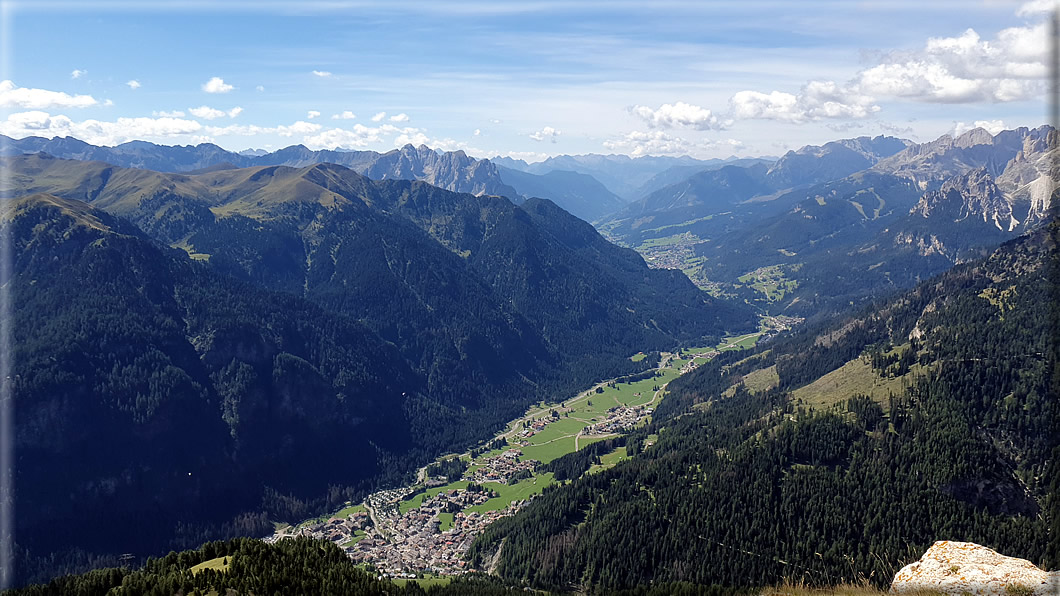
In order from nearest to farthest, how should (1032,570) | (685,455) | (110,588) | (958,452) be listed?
1. (1032,570)
2. (110,588)
3. (958,452)
4. (685,455)

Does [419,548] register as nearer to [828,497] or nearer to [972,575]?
[828,497]

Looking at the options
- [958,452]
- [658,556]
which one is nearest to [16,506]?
[658,556]

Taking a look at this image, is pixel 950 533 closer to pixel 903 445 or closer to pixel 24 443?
pixel 903 445

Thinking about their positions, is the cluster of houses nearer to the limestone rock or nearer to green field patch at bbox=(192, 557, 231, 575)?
green field patch at bbox=(192, 557, 231, 575)

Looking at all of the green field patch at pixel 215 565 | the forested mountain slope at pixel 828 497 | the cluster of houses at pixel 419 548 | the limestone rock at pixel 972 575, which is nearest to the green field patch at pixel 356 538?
the cluster of houses at pixel 419 548

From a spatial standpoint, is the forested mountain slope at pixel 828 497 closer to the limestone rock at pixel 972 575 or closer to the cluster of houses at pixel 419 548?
the cluster of houses at pixel 419 548

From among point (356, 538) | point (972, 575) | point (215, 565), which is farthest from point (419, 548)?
point (972, 575)
